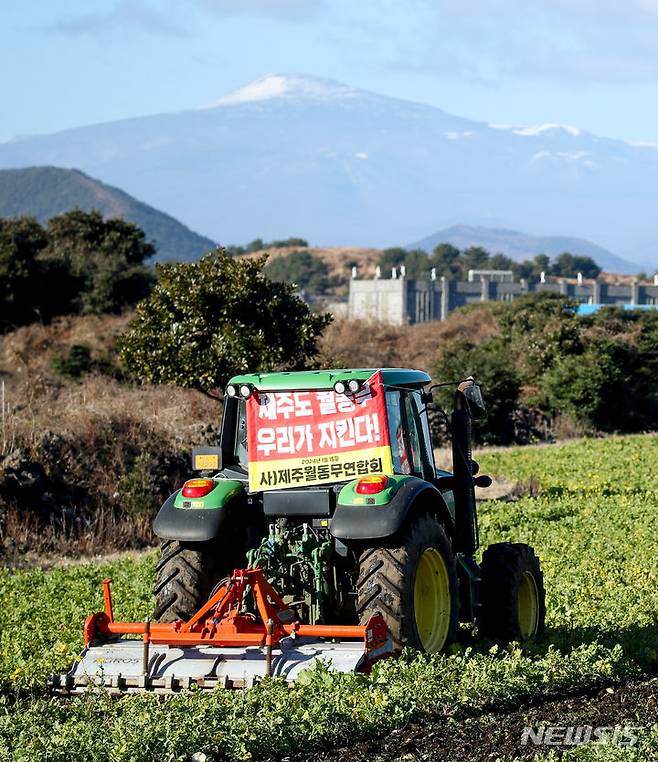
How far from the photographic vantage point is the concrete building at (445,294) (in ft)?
249

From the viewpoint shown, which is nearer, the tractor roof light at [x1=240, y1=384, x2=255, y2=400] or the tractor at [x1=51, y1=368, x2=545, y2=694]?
the tractor at [x1=51, y1=368, x2=545, y2=694]

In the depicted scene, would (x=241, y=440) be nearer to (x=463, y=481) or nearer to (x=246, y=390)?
(x=246, y=390)

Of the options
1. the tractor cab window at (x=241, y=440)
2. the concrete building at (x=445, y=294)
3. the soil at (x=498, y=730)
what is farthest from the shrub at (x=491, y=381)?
the concrete building at (x=445, y=294)

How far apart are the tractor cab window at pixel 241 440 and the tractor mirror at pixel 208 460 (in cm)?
30

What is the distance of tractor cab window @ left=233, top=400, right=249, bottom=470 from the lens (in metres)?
10.6

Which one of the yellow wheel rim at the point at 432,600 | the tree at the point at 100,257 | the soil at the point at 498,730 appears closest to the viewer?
the soil at the point at 498,730

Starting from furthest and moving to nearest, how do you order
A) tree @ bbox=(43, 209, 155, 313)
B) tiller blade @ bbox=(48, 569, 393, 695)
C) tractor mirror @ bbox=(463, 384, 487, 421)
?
tree @ bbox=(43, 209, 155, 313), tractor mirror @ bbox=(463, 384, 487, 421), tiller blade @ bbox=(48, 569, 393, 695)

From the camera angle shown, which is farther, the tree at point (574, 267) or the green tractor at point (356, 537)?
the tree at point (574, 267)

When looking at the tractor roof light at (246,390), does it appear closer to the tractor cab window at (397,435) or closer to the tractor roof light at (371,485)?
the tractor cab window at (397,435)

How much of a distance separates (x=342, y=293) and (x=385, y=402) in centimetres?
9479

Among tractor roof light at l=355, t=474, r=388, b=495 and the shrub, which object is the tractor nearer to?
tractor roof light at l=355, t=474, r=388, b=495

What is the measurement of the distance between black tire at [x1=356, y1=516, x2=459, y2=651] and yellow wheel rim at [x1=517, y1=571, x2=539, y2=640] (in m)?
1.87

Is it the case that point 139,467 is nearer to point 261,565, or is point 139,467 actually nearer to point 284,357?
point 284,357

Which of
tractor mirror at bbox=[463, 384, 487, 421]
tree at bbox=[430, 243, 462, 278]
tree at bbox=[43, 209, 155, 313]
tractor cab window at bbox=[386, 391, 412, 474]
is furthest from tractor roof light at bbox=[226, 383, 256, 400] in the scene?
tree at bbox=[430, 243, 462, 278]
